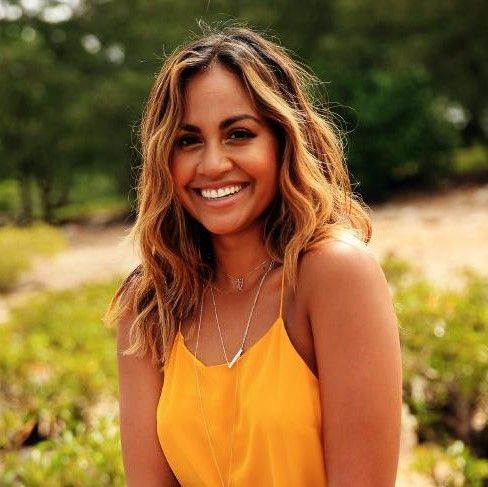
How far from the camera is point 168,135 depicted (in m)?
1.88

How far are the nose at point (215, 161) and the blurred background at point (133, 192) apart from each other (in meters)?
1.31

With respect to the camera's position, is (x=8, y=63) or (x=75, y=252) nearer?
(x=75, y=252)

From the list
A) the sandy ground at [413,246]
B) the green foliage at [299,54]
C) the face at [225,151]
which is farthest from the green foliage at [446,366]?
the green foliage at [299,54]

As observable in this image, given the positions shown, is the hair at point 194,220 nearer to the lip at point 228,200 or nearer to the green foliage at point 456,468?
the lip at point 228,200

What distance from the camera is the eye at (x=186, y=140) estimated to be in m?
1.91

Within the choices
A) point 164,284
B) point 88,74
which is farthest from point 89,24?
point 164,284

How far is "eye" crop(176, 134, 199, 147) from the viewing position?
75.2 inches

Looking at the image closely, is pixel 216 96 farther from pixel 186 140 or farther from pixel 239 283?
pixel 239 283

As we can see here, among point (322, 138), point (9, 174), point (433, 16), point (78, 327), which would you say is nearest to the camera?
point (322, 138)

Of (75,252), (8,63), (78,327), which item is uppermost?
(8,63)

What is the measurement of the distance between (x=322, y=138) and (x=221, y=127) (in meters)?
0.26

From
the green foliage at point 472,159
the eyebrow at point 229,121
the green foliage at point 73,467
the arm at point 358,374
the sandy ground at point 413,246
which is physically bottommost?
the green foliage at point 472,159

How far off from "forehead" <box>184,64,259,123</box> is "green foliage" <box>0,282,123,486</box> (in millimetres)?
1662

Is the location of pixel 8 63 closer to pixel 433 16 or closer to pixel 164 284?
pixel 433 16
